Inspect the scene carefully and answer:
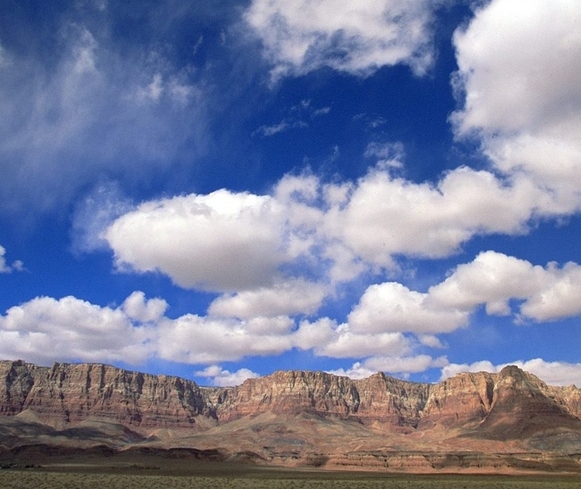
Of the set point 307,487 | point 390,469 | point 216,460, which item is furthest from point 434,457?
point 307,487

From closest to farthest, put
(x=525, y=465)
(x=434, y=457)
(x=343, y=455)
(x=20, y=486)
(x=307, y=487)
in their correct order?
(x=20, y=486), (x=307, y=487), (x=525, y=465), (x=434, y=457), (x=343, y=455)

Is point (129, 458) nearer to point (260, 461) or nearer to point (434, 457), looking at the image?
point (260, 461)

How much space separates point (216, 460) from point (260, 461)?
49.9ft

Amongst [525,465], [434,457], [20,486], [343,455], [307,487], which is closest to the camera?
[20,486]

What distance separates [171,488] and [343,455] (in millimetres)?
119861

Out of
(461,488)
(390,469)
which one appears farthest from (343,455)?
(461,488)

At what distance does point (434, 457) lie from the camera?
176750mm

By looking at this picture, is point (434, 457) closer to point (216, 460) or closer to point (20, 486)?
point (216, 460)

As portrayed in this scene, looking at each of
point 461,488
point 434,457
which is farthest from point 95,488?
point 434,457

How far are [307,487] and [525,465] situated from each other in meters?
104

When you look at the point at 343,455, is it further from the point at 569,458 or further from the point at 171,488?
the point at 171,488

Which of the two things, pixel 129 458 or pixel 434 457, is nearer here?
pixel 434 457

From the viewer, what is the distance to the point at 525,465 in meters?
165

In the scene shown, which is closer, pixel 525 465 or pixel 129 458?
pixel 525 465
